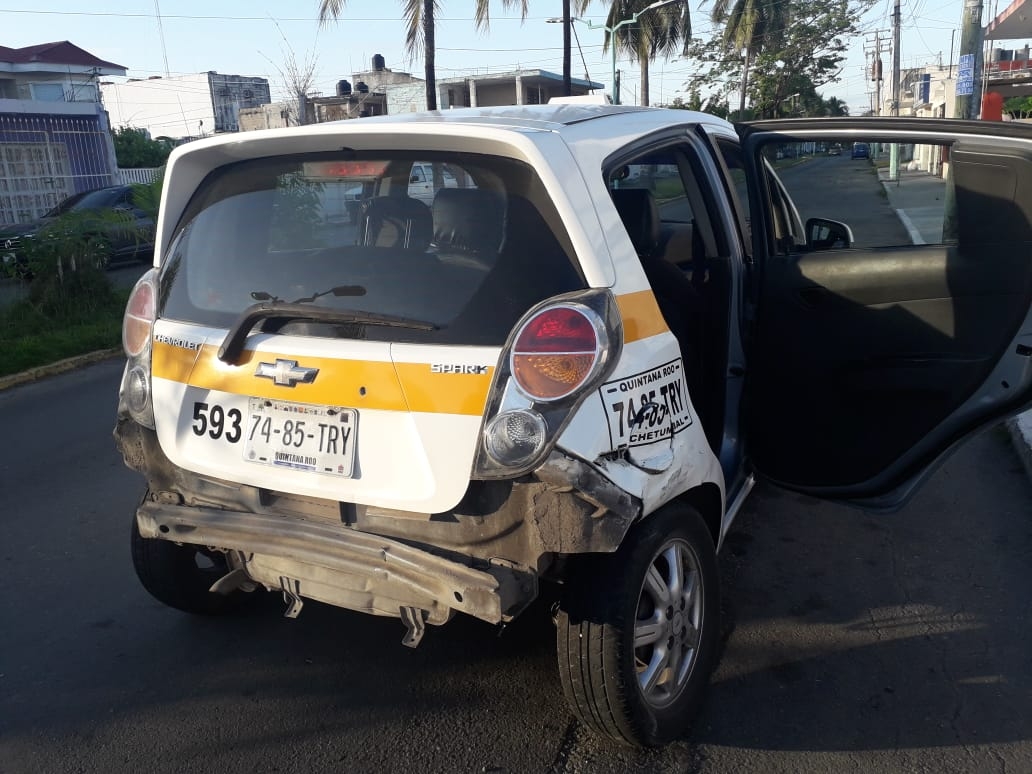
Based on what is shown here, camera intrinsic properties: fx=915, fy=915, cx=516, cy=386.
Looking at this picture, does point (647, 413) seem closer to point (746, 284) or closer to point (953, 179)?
point (746, 284)

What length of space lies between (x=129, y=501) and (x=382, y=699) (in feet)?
8.26

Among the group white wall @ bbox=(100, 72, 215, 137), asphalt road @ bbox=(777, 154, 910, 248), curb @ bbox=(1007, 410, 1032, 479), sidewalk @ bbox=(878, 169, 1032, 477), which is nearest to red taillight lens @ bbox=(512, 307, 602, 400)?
sidewalk @ bbox=(878, 169, 1032, 477)

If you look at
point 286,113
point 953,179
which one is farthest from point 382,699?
point 286,113

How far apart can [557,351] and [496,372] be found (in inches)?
6.7

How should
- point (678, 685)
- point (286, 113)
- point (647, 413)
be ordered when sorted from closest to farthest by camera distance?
1. point (647, 413)
2. point (678, 685)
3. point (286, 113)

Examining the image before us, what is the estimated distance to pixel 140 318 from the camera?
3064 millimetres

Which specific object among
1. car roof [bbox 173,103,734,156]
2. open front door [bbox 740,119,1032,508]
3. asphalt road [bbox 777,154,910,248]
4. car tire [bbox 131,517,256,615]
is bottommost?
asphalt road [bbox 777,154,910,248]

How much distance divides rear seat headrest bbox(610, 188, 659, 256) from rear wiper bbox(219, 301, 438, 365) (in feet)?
2.94

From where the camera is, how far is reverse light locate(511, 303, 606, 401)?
2.38m

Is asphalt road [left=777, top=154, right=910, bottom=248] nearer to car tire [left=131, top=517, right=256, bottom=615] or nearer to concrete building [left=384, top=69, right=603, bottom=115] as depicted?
car tire [left=131, top=517, right=256, bottom=615]

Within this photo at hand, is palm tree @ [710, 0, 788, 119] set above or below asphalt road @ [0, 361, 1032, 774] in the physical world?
above

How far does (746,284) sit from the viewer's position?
388cm

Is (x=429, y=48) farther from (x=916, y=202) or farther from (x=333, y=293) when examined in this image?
(x=333, y=293)

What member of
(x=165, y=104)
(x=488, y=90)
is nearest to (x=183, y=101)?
(x=165, y=104)
